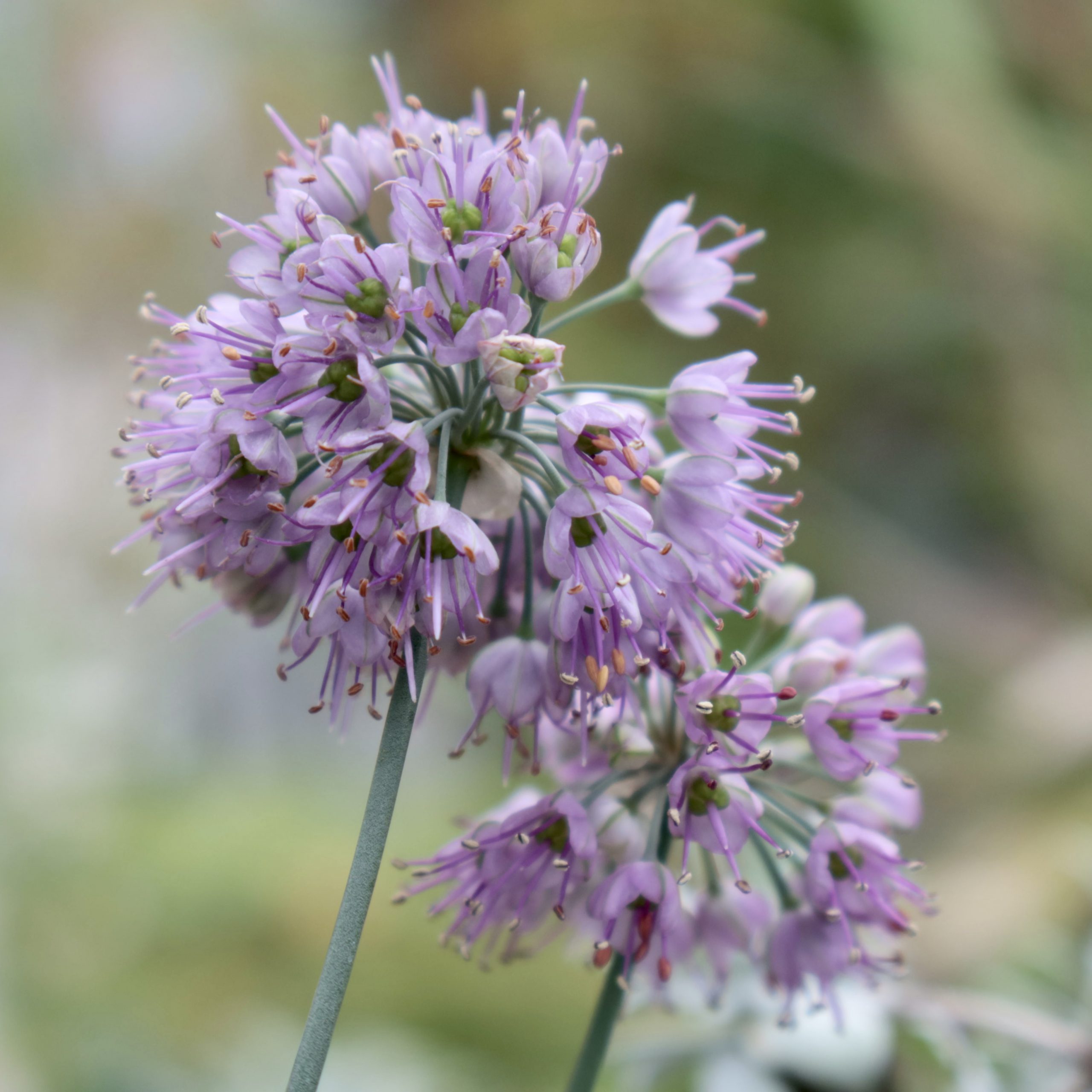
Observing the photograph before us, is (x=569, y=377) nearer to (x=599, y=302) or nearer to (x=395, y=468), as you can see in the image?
(x=599, y=302)

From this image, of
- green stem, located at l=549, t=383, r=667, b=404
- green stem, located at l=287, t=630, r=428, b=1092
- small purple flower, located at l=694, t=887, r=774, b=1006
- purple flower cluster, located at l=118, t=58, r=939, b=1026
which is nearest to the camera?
green stem, located at l=287, t=630, r=428, b=1092

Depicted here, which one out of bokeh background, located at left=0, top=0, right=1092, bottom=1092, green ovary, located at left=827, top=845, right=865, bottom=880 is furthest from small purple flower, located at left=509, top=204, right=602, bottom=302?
bokeh background, located at left=0, top=0, right=1092, bottom=1092

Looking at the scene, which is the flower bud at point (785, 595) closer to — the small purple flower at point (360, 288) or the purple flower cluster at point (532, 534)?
the purple flower cluster at point (532, 534)

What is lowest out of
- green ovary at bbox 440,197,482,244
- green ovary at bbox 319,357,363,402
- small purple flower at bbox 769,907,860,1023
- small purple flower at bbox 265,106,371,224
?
small purple flower at bbox 769,907,860,1023

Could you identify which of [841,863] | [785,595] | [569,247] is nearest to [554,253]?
[569,247]

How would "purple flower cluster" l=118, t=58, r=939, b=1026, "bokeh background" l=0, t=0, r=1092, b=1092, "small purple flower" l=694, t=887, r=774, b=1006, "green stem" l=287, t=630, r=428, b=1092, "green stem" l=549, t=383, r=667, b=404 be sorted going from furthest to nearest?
1. "bokeh background" l=0, t=0, r=1092, b=1092
2. "small purple flower" l=694, t=887, r=774, b=1006
3. "green stem" l=549, t=383, r=667, b=404
4. "purple flower cluster" l=118, t=58, r=939, b=1026
5. "green stem" l=287, t=630, r=428, b=1092

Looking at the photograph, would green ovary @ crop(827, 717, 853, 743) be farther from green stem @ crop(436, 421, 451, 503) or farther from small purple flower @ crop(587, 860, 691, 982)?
green stem @ crop(436, 421, 451, 503)

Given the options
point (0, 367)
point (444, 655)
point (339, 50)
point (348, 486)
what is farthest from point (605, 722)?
point (339, 50)

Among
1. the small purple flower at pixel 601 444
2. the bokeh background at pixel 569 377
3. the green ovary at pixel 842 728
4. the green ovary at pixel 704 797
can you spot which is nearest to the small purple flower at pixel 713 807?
the green ovary at pixel 704 797
